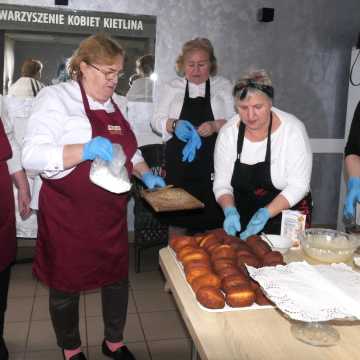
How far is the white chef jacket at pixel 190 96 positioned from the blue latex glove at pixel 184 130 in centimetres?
20

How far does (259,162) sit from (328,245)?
0.61m

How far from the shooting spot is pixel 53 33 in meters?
3.68

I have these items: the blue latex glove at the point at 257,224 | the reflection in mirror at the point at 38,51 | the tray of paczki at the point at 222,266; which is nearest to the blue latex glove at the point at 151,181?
the blue latex glove at the point at 257,224

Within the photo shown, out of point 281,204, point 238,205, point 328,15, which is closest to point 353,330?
point 281,204

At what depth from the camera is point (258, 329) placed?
113cm

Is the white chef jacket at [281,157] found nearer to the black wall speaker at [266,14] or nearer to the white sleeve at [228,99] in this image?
the white sleeve at [228,99]

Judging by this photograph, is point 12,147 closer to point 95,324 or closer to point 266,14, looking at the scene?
point 95,324

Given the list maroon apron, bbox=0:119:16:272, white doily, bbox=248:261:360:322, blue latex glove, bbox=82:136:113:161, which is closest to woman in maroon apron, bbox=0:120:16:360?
maroon apron, bbox=0:119:16:272

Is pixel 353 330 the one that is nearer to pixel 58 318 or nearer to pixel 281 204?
pixel 281 204

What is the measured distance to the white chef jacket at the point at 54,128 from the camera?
1797 mm

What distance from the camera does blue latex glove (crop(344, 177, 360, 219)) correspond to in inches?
77.7

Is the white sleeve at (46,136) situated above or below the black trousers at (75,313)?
above

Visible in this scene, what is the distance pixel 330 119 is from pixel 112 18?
2.14 metres

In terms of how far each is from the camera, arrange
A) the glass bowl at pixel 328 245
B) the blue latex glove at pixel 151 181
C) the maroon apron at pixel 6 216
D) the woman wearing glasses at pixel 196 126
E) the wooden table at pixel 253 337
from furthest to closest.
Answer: the woman wearing glasses at pixel 196 126, the blue latex glove at pixel 151 181, the maroon apron at pixel 6 216, the glass bowl at pixel 328 245, the wooden table at pixel 253 337
